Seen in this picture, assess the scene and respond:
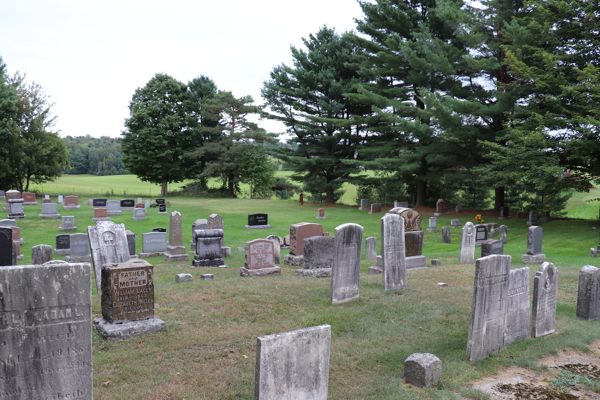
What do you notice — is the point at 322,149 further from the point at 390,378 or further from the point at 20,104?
the point at 390,378

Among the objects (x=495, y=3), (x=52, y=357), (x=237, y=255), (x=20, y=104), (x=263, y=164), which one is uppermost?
(x=495, y=3)

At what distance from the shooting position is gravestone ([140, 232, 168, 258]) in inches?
670

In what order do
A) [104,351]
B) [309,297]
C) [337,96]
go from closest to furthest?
[104,351] < [309,297] < [337,96]

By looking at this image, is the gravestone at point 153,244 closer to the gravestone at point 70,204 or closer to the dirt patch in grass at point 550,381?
the dirt patch in grass at point 550,381

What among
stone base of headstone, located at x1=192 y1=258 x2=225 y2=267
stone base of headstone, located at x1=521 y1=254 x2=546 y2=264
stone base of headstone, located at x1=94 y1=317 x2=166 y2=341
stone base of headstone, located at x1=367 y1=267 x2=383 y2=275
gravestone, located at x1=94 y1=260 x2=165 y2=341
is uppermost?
gravestone, located at x1=94 y1=260 x2=165 y2=341

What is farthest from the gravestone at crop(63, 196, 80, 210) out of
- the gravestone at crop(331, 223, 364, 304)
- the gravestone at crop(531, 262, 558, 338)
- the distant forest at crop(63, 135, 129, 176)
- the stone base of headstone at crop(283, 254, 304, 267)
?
the distant forest at crop(63, 135, 129, 176)

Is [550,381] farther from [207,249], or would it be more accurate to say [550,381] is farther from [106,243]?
[207,249]

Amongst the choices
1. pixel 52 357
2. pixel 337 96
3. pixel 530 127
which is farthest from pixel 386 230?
Answer: pixel 337 96

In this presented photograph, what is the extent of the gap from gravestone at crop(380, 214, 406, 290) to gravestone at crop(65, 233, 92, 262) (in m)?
10.9

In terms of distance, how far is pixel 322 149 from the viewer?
41.1 metres

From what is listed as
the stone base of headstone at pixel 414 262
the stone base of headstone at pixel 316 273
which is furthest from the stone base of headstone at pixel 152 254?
the stone base of headstone at pixel 414 262

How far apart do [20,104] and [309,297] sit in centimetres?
4176

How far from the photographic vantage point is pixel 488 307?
246 inches

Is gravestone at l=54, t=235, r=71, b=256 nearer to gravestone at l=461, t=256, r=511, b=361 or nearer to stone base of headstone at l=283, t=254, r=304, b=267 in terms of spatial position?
stone base of headstone at l=283, t=254, r=304, b=267
